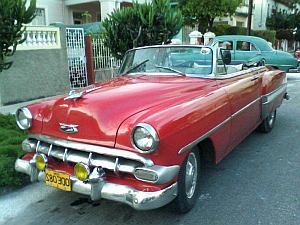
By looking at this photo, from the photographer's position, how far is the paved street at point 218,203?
10.6 feet

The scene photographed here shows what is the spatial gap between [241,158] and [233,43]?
8.36m

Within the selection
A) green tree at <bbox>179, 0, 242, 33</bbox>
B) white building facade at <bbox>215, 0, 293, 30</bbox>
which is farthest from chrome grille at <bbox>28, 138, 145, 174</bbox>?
white building facade at <bbox>215, 0, 293, 30</bbox>

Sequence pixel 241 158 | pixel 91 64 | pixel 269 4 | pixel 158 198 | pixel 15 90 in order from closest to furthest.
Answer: pixel 158 198
pixel 241 158
pixel 15 90
pixel 91 64
pixel 269 4

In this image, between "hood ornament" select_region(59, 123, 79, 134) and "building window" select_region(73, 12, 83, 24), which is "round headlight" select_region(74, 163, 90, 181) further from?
"building window" select_region(73, 12, 83, 24)

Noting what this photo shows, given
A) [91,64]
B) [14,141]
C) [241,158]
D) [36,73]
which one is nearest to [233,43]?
[91,64]

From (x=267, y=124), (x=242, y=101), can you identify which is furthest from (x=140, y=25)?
(x=242, y=101)

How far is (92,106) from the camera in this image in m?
3.12

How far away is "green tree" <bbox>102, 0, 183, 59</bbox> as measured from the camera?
25.2ft

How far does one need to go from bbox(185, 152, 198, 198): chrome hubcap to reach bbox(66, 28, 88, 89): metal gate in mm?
7237

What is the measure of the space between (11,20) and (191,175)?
3.84 metres

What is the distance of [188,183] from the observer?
330 cm

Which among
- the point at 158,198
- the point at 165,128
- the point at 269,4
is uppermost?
the point at 269,4

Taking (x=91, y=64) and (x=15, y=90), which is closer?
(x=15, y=90)

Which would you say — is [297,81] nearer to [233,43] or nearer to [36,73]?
[233,43]
